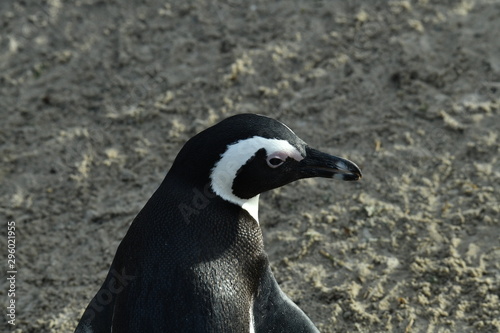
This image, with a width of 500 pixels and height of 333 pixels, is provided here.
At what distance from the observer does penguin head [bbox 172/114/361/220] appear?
2626 mm

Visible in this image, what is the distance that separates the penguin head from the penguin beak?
2 cm

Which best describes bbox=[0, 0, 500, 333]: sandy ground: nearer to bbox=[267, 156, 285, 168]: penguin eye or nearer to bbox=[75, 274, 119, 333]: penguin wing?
bbox=[75, 274, 119, 333]: penguin wing

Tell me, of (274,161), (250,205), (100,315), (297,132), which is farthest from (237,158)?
(297,132)

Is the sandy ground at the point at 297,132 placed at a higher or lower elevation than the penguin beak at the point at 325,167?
lower

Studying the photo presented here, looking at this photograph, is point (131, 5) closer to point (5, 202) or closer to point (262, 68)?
point (262, 68)

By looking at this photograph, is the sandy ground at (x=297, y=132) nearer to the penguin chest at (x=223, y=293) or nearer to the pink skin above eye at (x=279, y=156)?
the penguin chest at (x=223, y=293)

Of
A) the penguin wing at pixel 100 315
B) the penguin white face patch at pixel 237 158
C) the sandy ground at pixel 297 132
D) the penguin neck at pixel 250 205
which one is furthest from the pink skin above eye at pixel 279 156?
the sandy ground at pixel 297 132

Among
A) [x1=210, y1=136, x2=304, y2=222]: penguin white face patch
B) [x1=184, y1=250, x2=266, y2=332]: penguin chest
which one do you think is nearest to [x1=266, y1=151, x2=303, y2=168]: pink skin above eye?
[x1=210, y1=136, x2=304, y2=222]: penguin white face patch

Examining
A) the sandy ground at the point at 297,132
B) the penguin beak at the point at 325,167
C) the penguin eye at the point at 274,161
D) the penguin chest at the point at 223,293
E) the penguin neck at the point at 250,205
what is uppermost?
the penguin eye at the point at 274,161

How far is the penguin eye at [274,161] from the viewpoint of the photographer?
2.70 metres

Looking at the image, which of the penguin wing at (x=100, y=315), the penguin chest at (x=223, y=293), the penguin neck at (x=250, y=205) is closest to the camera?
the penguin chest at (x=223, y=293)

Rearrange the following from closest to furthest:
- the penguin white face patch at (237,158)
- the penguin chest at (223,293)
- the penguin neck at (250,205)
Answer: the penguin chest at (223,293), the penguin white face patch at (237,158), the penguin neck at (250,205)

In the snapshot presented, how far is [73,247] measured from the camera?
4.06 meters

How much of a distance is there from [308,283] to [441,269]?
660mm
